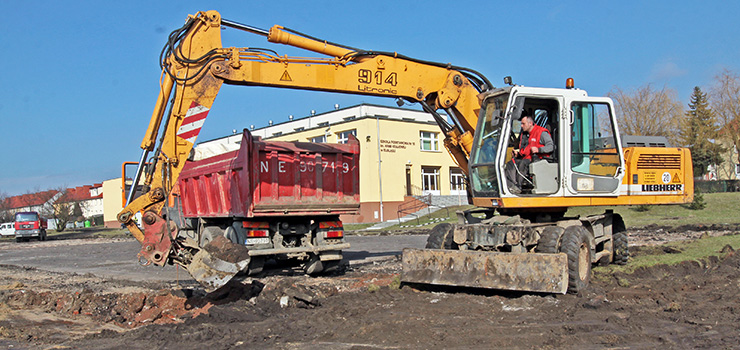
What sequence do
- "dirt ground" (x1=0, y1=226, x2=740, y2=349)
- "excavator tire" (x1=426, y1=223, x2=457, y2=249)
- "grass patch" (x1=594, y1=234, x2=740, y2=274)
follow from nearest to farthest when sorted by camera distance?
"dirt ground" (x1=0, y1=226, x2=740, y2=349), "excavator tire" (x1=426, y1=223, x2=457, y2=249), "grass patch" (x1=594, y1=234, x2=740, y2=274)

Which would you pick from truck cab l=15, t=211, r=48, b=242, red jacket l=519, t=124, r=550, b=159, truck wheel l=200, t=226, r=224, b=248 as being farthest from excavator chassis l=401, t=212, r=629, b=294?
truck cab l=15, t=211, r=48, b=242

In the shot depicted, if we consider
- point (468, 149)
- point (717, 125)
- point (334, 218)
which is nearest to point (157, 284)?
point (334, 218)

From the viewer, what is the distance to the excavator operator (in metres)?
8.48

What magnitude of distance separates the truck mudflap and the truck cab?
122 ft

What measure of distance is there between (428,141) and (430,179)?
9.63ft

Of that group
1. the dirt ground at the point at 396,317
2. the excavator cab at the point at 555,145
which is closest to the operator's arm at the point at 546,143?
the excavator cab at the point at 555,145

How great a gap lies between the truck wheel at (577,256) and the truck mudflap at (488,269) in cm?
34

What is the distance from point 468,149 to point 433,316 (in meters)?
3.66

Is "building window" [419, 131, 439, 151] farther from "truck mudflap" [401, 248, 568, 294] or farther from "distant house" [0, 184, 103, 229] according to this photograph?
"distant house" [0, 184, 103, 229]

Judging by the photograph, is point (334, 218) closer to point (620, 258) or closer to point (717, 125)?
point (620, 258)

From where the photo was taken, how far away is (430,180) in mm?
44406

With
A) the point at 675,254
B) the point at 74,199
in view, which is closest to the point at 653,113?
the point at 675,254

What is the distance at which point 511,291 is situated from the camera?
26.7ft

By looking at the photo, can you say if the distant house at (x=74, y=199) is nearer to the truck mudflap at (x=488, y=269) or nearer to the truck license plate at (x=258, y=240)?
the truck license plate at (x=258, y=240)
